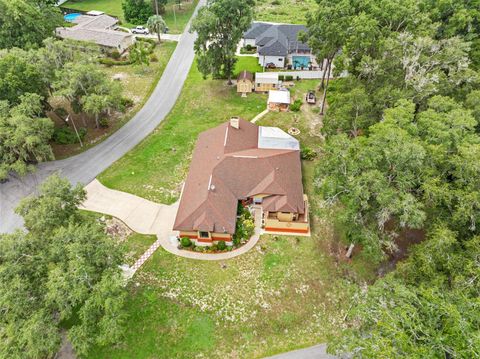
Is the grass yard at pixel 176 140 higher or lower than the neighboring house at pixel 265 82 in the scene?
lower

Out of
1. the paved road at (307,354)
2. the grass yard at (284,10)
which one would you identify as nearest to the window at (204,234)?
the paved road at (307,354)

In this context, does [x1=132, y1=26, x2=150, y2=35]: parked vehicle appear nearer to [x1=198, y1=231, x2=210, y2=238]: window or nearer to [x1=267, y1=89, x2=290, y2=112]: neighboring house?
[x1=267, y1=89, x2=290, y2=112]: neighboring house

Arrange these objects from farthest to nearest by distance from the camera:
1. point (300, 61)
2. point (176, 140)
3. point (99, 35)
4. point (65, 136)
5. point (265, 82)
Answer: point (99, 35)
point (300, 61)
point (265, 82)
point (176, 140)
point (65, 136)

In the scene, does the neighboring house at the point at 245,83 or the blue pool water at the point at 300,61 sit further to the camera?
the blue pool water at the point at 300,61

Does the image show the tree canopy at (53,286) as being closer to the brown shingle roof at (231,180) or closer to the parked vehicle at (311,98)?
the brown shingle roof at (231,180)

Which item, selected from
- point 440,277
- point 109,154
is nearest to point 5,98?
point 109,154

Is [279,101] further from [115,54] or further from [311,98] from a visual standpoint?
[115,54]

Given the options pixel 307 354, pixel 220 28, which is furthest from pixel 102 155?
pixel 307 354

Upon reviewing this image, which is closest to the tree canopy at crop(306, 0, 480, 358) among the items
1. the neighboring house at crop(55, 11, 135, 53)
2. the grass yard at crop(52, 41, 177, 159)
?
the grass yard at crop(52, 41, 177, 159)
